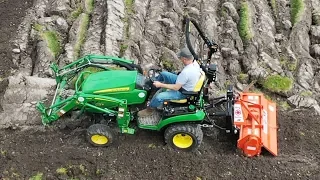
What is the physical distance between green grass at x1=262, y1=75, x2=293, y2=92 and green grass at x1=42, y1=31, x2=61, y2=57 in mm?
5268

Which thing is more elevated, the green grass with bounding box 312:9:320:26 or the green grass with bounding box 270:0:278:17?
the green grass with bounding box 270:0:278:17

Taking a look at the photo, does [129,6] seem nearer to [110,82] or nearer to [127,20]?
[127,20]

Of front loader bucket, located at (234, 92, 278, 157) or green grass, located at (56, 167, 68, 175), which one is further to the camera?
front loader bucket, located at (234, 92, 278, 157)

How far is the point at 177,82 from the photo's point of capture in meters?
8.51

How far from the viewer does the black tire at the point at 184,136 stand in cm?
875

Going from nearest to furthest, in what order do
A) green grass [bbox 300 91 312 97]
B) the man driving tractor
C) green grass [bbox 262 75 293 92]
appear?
the man driving tractor → green grass [bbox 300 91 312 97] → green grass [bbox 262 75 293 92]

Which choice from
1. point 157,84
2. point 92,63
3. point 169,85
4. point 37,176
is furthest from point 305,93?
point 37,176

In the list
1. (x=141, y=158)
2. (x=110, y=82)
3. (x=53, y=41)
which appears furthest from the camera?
(x=53, y=41)

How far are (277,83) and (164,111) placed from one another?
13.0 ft

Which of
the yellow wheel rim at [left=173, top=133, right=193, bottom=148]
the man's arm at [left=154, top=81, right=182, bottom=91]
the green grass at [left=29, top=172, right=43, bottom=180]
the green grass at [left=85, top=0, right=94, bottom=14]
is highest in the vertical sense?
the green grass at [left=85, top=0, right=94, bottom=14]

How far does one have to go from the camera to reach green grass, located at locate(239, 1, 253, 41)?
13109 millimetres

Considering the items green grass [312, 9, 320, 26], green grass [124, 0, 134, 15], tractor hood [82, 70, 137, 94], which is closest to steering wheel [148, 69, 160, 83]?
tractor hood [82, 70, 137, 94]

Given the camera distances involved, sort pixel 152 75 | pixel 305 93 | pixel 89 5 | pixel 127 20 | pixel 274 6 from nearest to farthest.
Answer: pixel 152 75
pixel 305 93
pixel 127 20
pixel 89 5
pixel 274 6

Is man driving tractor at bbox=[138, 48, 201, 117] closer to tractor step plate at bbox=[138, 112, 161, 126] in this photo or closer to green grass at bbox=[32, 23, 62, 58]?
tractor step plate at bbox=[138, 112, 161, 126]
